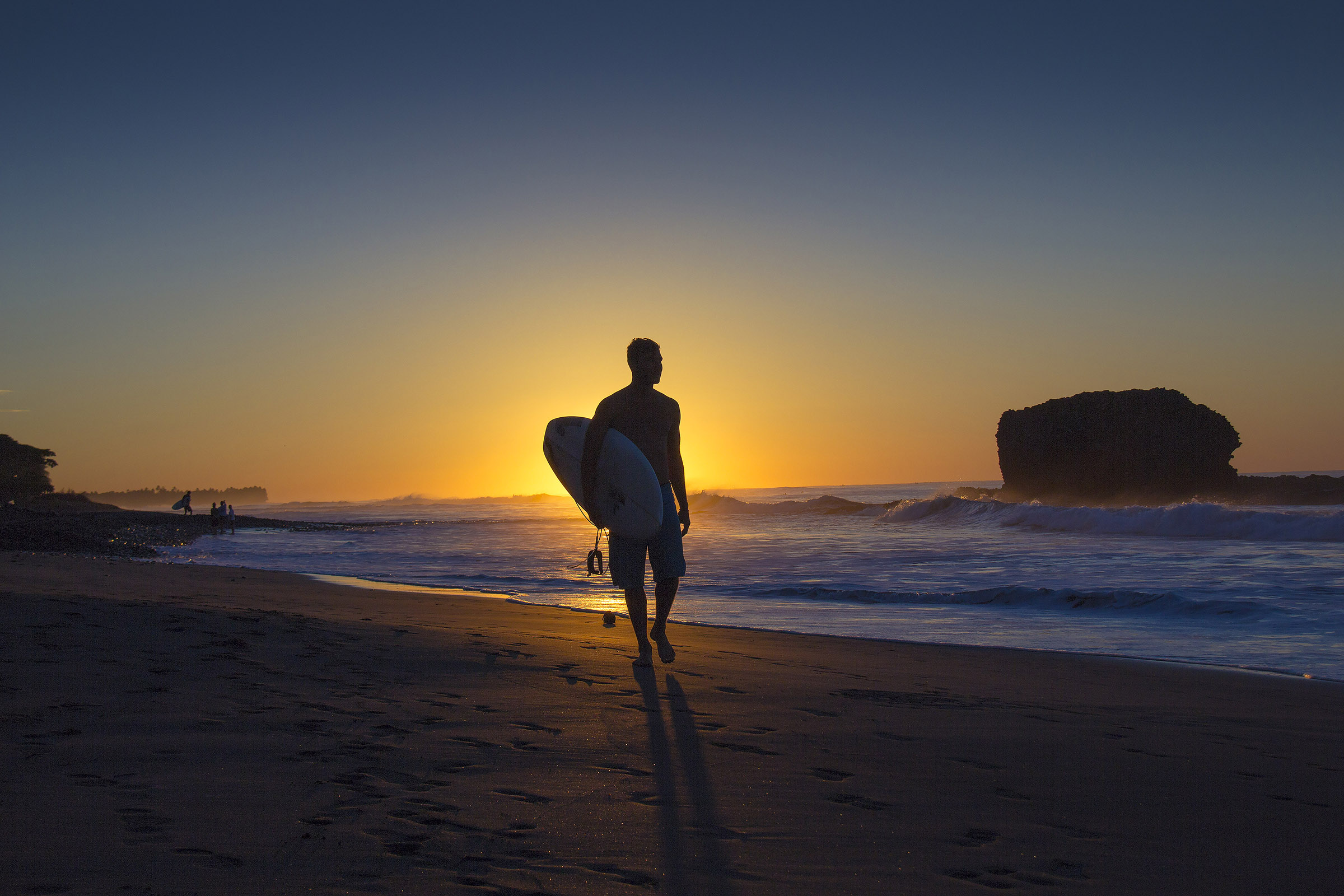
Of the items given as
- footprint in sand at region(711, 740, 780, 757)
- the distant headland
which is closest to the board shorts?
footprint in sand at region(711, 740, 780, 757)

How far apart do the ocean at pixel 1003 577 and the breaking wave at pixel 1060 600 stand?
0.09ft

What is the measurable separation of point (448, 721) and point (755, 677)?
7.03 feet

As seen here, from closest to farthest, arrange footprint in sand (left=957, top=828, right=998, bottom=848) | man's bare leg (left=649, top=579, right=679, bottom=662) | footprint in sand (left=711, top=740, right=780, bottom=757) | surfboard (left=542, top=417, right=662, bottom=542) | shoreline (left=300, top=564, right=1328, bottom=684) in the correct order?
footprint in sand (left=957, top=828, right=998, bottom=848), footprint in sand (left=711, top=740, right=780, bottom=757), surfboard (left=542, top=417, right=662, bottom=542), man's bare leg (left=649, top=579, right=679, bottom=662), shoreline (left=300, top=564, right=1328, bottom=684)

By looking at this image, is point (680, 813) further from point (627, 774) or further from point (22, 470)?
point (22, 470)

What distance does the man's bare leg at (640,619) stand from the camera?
16.3 ft

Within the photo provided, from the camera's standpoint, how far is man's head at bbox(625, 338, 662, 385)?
4.94m

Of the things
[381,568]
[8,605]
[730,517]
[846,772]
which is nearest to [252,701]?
→ [846,772]

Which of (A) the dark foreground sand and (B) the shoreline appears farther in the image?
(B) the shoreline

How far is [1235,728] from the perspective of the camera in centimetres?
392

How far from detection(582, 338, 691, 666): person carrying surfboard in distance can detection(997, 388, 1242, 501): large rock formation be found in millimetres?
37111

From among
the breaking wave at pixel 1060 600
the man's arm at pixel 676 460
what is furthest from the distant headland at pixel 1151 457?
the man's arm at pixel 676 460

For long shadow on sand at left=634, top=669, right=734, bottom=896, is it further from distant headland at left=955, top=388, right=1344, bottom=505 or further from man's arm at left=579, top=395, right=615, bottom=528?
distant headland at left=955, top=388, right=1344, bottom=505

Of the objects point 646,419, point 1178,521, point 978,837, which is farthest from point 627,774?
point 1178,521

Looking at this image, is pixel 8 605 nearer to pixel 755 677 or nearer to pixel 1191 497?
pixel 755 677
